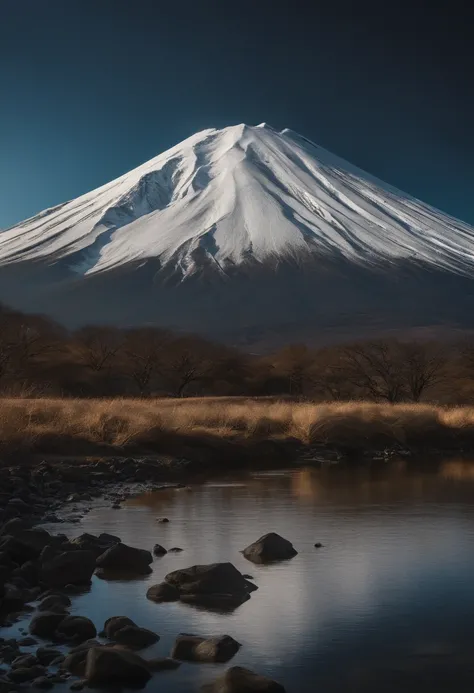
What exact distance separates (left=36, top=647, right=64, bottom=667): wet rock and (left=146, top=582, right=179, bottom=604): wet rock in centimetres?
194

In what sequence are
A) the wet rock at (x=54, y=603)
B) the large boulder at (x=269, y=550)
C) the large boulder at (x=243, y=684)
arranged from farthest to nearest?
the large boulder at (x=269, y=550)
the wet rock at (x=54, y=603)
the large boulder at (x=243, y=684)

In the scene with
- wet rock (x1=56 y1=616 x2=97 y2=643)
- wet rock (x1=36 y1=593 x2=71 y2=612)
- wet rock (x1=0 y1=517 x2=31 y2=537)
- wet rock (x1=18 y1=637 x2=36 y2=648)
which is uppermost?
wet rock (x1=0 y1=517 x2=31 y2=537)

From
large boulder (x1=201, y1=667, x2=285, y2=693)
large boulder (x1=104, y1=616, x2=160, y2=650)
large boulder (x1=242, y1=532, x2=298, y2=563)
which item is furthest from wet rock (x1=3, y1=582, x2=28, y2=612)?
large boulder (x1=242, y1=532, x2=298, y2=563)

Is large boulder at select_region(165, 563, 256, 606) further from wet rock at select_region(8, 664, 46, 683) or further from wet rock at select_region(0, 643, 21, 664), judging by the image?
wet rock at select_region(8, 664, 46, 683)

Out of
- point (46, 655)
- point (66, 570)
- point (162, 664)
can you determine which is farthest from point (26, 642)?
point (66, 570)

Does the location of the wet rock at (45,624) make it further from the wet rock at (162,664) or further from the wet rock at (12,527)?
the wet rock at (12,527)

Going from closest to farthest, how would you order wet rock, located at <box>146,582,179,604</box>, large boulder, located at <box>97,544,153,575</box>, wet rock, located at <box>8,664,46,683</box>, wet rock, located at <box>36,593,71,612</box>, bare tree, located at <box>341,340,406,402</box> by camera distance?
wet rock, located at <box>8,664,46,683</box>, wet rock, located at <box>36,593,71,612</box>, wet rock, located at <box>146,582,179,604</box>, large boulder, located at <box>97,544,153,575</box>, bare tree, located at <box>341,340,406,402</box>

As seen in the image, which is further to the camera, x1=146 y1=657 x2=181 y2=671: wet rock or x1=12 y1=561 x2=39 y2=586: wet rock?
x1=12 y1=561 x2=39 y2=586: wet rock

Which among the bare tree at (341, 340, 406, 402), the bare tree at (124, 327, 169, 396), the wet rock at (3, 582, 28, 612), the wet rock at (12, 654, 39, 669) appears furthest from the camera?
the bare tree at (124, 327, 169, 396)

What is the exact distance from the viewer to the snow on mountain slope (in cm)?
14588

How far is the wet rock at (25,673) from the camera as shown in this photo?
268 inches

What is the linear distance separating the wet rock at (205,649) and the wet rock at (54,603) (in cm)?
143

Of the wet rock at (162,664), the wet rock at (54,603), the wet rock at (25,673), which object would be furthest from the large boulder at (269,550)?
the wet rock at (25,673)

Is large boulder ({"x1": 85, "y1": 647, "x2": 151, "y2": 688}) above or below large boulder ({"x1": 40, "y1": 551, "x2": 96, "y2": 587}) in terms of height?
below
